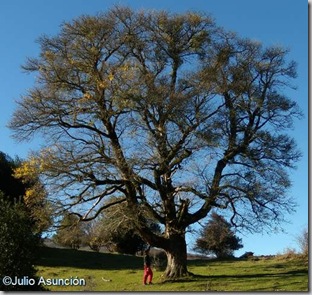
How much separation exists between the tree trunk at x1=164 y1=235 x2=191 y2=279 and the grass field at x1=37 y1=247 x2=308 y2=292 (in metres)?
0.64

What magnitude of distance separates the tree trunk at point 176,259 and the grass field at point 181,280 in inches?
25.2

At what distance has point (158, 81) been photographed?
96.0 feet

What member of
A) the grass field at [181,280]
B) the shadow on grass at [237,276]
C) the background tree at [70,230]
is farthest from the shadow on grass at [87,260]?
the shadow on grass at [237,276]

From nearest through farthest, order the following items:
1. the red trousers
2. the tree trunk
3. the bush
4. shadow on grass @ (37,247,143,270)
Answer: the bush → the red trousers → the tree trunk → shadow on grass @ (37,247,143,270)

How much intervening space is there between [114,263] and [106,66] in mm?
13712

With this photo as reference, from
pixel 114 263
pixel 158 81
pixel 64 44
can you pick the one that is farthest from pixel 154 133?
pixel 114 263

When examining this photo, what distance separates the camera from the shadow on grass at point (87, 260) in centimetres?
3475

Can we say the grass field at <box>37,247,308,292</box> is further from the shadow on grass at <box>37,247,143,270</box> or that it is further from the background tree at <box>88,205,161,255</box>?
the background tree at <box>88,205,161,255</box>

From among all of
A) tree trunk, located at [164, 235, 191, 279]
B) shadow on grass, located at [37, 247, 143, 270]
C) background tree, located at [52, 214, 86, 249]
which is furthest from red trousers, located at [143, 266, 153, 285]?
shadow on grass, located at [37, 247, 143, 270]

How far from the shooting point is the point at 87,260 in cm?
Result: 3781

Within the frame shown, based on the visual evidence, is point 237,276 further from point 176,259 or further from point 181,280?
point 176,259

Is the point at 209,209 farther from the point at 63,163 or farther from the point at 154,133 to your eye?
the point at 63,163

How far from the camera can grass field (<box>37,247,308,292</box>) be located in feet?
78.0

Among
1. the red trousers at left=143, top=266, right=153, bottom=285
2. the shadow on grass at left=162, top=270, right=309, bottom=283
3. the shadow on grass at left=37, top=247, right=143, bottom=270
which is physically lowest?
the shadow on grass at left=162, top=270, right=309, bottom=283
